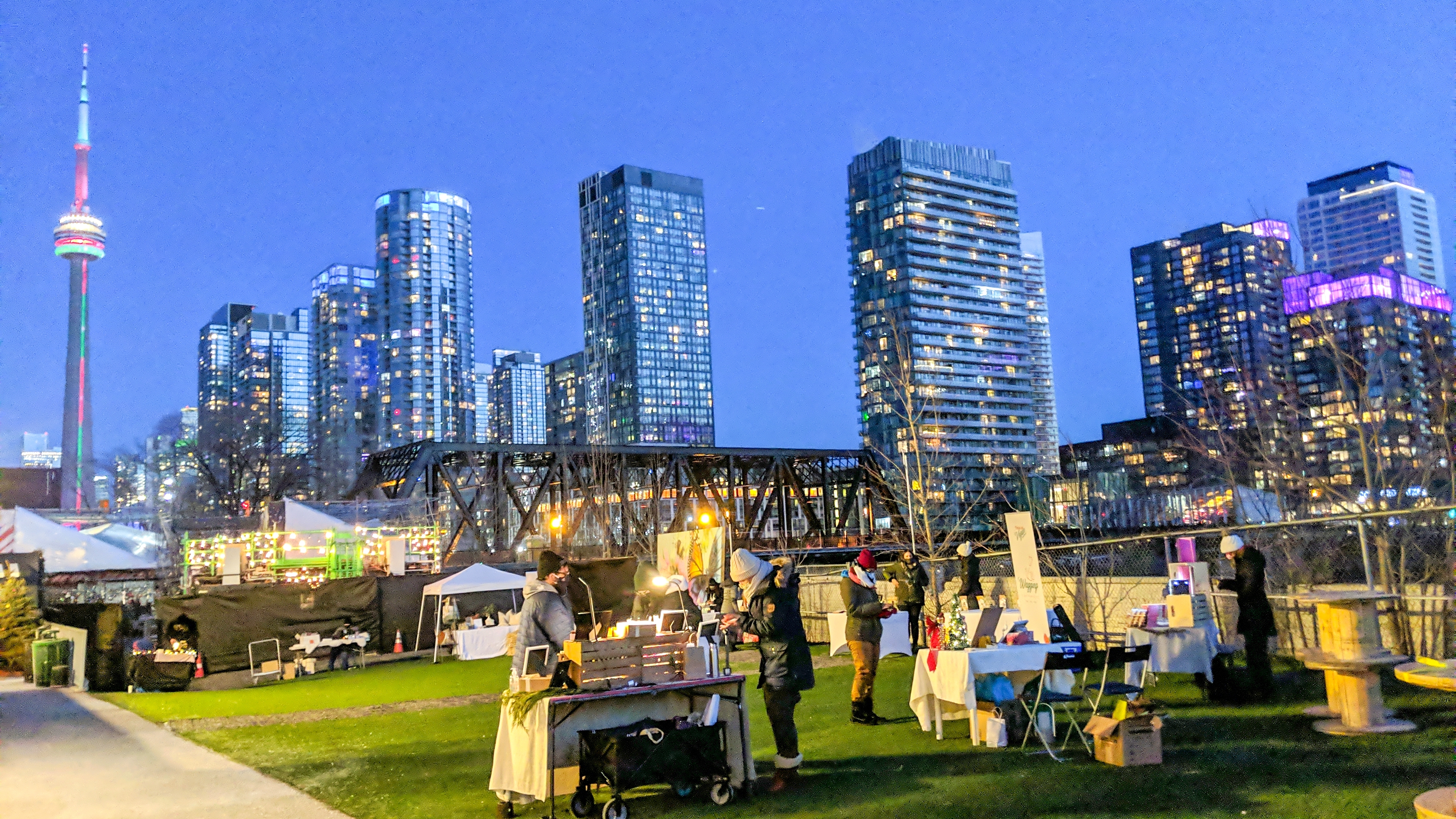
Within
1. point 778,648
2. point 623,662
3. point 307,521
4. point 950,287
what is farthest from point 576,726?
point 950,287

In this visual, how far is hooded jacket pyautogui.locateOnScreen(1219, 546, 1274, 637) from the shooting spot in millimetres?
8828

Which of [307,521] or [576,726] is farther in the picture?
[307,521]

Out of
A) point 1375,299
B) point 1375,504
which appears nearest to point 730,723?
point 1375,504

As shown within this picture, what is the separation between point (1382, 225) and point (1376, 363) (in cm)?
3958

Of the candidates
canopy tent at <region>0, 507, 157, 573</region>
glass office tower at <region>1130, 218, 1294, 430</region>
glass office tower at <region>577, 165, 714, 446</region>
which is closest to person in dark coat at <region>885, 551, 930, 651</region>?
glass office tower at <region>1130, 218, 1294, 430</region>

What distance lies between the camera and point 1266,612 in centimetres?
884

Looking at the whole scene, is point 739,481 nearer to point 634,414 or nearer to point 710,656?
point 710,656

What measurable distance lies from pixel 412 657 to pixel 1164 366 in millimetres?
167789

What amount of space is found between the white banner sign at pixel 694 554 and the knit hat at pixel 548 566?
8108mm

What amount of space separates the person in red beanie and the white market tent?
485 inches

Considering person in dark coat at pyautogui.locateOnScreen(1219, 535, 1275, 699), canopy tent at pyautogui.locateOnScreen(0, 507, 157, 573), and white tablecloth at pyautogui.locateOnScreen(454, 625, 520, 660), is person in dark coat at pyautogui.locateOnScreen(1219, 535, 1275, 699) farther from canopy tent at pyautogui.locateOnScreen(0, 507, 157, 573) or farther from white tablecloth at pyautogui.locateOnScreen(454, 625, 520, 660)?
canopy tent at pyautogui.locateOnScreen(0, 507, 157, 573)

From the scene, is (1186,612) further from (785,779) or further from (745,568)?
(745,568)

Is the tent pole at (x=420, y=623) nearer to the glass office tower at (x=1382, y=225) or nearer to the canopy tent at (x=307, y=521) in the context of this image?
the canopy tent at (x=307, y=521)

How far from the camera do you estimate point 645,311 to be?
186 m
